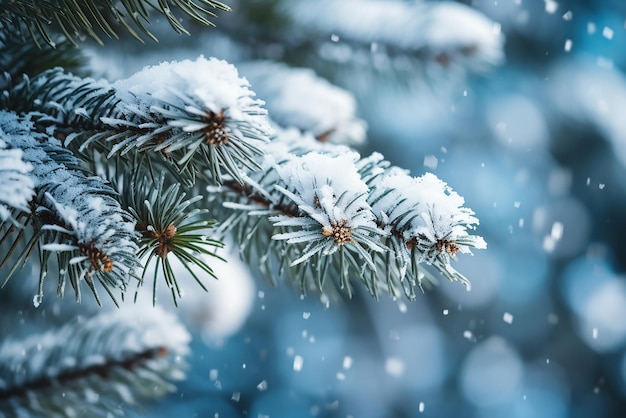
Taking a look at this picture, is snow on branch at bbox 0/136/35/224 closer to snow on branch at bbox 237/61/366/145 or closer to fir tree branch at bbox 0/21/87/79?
fir tree branch at bbox 0/21/87/79

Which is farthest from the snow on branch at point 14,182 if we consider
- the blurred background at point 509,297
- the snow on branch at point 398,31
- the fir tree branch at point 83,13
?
the blurred background at point 509,297

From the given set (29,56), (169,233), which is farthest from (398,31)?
(169,233)

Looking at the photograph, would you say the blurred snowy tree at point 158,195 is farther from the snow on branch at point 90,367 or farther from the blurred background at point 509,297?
the blurred background at point 509,297

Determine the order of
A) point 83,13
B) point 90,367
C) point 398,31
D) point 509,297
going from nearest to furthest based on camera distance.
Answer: point 83,13
point 90,367
point 398,31
point 509,297

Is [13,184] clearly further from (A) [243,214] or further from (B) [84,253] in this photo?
(A) [243,214]

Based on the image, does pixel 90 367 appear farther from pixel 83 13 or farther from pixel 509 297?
pixel 509 297

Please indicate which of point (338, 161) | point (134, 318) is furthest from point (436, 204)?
point (134, 318)
